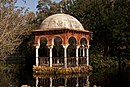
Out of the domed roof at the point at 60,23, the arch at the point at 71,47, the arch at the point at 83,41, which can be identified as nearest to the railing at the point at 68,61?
the arch at the point at 83,41

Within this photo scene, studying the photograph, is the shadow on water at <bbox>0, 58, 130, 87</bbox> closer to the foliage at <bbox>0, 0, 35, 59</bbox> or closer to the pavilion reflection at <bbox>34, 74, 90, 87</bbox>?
the pavilion reflection at <bbox>34, 74, 90, 87</bbox>

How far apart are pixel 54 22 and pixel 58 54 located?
27.0 feet

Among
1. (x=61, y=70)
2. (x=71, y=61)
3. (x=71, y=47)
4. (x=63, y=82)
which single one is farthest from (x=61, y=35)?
(x=63, y=82)

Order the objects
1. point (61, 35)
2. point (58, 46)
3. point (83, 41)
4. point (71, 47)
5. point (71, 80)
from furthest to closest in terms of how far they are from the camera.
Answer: point (71, 47), point (58, 46), point (83, 41), point (61, 35), point (71, 80)

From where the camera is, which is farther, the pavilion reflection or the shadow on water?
the pavilion reflection

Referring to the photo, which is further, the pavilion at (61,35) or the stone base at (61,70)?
the pavilion at (61,35)

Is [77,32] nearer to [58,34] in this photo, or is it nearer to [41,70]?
[58,34]

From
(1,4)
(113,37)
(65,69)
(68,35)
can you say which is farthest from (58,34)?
(113,37)

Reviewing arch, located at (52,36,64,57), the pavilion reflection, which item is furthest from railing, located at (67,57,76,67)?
the pavilion reflection

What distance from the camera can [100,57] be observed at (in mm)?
40625

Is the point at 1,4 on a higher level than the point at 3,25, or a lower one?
higher

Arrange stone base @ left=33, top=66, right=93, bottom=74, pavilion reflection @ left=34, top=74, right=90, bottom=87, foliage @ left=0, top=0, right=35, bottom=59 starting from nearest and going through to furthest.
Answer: pavilion reflection @ left=34, top=74, right=90, bottom=87 → foliage @ left=0, top=0, right=35, bottom=59 → stone base @ left=33, top=66, right=93, bottom=74

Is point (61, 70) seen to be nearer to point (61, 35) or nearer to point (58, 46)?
point (61, 35)

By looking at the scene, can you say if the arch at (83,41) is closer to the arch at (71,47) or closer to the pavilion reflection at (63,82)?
the arch at (71,47)
